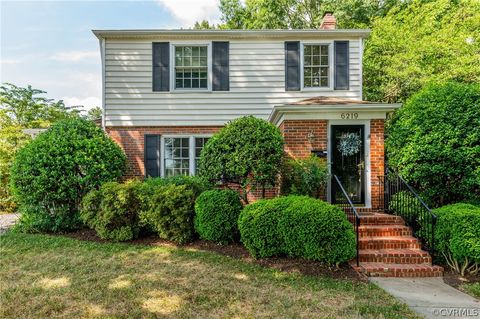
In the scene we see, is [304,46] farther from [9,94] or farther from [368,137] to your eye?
[9,94]

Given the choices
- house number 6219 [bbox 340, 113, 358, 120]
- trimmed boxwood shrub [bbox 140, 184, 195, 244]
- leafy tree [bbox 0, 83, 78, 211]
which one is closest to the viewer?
trimmed boxwood shrub [bbox 140, 184, 195, 244]

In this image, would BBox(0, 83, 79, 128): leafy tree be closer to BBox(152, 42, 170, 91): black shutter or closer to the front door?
BBox(152, 42, 170, 91): black shutter

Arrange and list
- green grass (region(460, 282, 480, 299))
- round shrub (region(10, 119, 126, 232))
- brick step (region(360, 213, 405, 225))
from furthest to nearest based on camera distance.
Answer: round shrub (region(10, 119, 126, 232)) < brick step (region(360, 213, 405, 225)) < green grass (region(460, 282, 480, 299))

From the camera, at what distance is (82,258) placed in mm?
5203

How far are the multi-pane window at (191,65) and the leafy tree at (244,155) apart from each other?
10.6 feet

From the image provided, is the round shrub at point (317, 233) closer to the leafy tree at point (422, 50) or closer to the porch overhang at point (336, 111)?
the porch overhang at point (336, 111)

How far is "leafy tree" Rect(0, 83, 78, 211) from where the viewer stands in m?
11.1

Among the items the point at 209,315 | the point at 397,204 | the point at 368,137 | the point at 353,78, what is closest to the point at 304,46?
the point at 353,78

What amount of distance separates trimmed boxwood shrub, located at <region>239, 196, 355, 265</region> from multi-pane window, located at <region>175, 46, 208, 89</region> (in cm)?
535

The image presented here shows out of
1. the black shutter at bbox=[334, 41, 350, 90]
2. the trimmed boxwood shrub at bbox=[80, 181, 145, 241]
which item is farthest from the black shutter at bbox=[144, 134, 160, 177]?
the black shutter at bbox=[334, 41, 350, 90]

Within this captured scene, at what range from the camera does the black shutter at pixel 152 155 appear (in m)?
8.76

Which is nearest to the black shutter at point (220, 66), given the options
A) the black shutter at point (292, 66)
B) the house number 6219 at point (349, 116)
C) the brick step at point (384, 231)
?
the black shutter at point (292, 66)

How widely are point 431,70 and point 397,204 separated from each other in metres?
8.39

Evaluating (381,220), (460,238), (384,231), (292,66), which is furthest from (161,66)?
(460,238)
